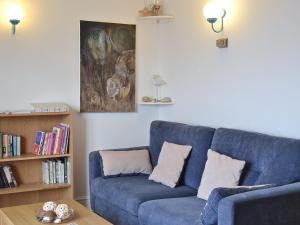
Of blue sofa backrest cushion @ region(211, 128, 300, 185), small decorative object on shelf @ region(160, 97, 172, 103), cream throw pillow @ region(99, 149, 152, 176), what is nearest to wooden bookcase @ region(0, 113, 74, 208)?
cream throw pillow @ region(99, 149, 152, 176)

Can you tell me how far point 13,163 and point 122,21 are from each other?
6.01ft

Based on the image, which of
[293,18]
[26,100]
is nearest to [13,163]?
[26,100]

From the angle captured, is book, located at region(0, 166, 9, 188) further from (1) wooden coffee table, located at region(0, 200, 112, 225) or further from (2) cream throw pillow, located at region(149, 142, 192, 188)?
(2) cream throw pillow, located at region(149, 142, 192, 188)

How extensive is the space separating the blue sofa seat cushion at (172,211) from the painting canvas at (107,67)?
5.33 feet

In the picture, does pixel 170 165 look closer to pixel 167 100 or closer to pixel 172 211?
pixel 172 211

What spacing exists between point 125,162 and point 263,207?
5.91 ft

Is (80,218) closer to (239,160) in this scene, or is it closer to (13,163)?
(239,160)

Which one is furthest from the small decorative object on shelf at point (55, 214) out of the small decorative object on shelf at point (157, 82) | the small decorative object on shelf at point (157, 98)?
the small decorative object on shelf at point (157, 82)

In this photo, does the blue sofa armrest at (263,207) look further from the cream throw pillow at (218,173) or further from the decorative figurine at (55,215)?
the decorative figurine at (55,215)

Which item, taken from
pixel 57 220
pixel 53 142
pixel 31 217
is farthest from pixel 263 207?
pixel 53 142

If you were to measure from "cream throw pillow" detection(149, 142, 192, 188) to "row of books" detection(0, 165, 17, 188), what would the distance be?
1.27 metres

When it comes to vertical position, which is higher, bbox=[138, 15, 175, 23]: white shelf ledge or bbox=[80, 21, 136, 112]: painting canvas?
bbox=[138, 15, 175, 23]: white shelf ledge

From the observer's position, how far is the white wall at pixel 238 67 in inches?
133

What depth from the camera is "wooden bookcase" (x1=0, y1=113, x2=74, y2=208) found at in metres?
4.15
